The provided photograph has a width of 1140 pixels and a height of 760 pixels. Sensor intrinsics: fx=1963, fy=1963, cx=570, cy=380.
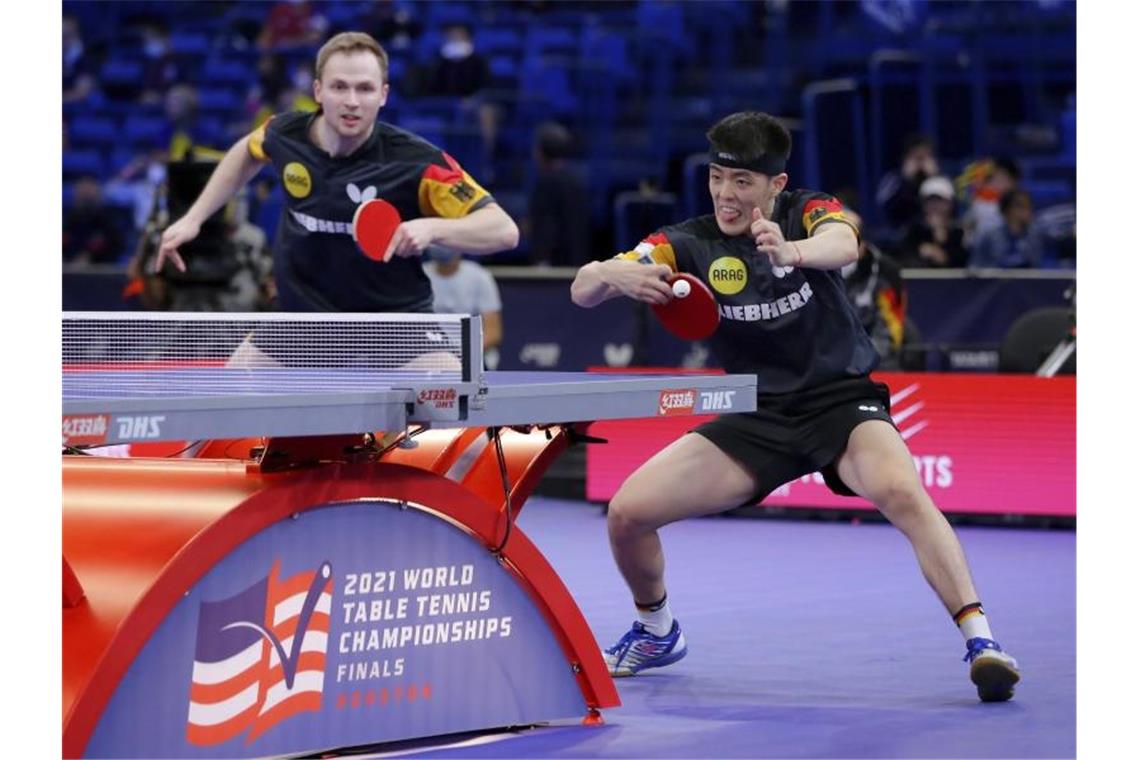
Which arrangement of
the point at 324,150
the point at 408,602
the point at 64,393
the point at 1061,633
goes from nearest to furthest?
the point at 64,393 → the point at 408,602 → the point at 324,150 → the point at 1061,633

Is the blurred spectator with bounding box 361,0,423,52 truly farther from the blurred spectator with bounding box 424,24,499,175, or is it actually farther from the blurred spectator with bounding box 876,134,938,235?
the blurred spectator with bounding box 876,134,938,235

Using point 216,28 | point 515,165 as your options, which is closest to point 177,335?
point 515,165

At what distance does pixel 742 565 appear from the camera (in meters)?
9.11

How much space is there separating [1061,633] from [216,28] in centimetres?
1585

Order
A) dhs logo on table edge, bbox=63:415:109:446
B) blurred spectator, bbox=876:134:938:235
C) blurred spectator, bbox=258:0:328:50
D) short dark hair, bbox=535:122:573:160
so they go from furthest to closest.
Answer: blurred spectator, bbox=258:0:328:50, short dark hair, bbox=535:122:573:160, blurred spectator, bbox=876:134:938:235, dhs logo on table edge, bbox=63:415:109:446

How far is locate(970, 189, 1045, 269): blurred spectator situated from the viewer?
13.2m

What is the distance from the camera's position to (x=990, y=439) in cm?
1050

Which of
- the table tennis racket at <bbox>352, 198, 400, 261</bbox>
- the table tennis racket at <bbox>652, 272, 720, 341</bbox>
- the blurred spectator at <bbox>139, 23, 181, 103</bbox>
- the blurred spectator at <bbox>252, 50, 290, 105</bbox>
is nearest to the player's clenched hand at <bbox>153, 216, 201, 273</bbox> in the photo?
the table tennis racket at <bbox>352, 198, 400, 261</bbox>

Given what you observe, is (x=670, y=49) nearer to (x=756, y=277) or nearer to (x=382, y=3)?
(x=382, y=3)

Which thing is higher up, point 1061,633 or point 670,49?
point 670,49

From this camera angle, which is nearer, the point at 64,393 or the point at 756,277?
the point at 64,393

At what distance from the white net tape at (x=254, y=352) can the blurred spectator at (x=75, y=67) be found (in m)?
14.5

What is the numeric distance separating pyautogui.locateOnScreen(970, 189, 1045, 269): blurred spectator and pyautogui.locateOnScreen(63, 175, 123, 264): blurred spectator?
739cm

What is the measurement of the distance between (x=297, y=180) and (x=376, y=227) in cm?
95
